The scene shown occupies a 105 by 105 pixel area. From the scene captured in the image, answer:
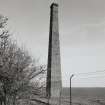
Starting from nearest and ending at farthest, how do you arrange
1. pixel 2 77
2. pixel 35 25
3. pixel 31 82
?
pixel 2 77 → pixel 31 82 → pixel 35 25

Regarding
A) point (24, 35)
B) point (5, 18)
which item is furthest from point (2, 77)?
point (24, 35)

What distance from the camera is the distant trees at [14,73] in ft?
27.4

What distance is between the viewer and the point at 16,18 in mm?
12125

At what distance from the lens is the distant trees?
27.4 ft

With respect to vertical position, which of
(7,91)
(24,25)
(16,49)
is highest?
(24,25)

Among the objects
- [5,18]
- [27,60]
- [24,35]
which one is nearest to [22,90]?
[27,60]

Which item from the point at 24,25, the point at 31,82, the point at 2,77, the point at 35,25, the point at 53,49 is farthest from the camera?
the point at 53,49

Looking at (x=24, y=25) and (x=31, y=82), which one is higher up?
(x=24, y=25)

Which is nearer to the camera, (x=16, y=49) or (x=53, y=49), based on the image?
(x=16, y=49)

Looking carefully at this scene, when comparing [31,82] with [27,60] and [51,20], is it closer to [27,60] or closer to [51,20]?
[27,60]

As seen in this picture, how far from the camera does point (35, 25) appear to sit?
14.6 metres

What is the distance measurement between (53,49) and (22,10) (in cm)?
870

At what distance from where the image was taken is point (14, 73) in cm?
837

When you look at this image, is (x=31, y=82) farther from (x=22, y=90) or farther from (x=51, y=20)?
(x=51, y=20)
